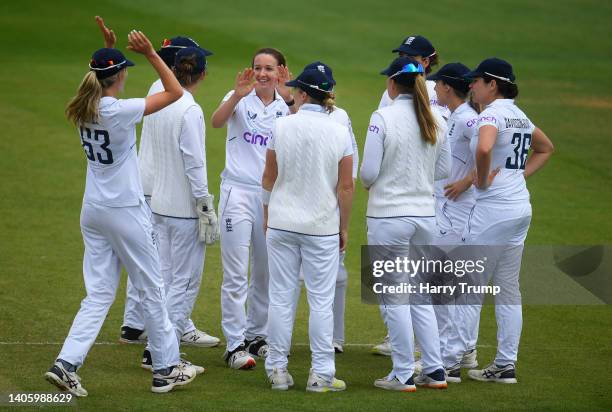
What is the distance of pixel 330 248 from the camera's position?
309 inches

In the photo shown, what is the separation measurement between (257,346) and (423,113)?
8.75ft

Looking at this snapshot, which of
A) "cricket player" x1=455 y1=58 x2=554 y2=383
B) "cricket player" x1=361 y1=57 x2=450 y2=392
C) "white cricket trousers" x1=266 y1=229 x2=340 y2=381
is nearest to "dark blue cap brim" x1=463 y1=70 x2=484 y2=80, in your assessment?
"cricket player" x1=455 y1=58 x2=554 y2=383

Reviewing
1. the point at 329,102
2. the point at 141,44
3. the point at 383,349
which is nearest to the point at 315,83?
the point at 329,102

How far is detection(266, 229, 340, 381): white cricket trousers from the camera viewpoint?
780cm

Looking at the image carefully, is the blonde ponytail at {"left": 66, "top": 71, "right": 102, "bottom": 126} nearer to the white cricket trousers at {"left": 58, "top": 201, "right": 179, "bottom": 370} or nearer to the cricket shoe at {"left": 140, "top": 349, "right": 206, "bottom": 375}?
the white cricket trousers at {"left": 58, "top": 201, "right": 179, "bottom": 370}

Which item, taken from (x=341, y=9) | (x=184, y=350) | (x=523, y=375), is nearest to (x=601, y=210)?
(x=523, y=375)

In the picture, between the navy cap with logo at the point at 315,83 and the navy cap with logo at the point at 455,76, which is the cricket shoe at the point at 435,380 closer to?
the navy cap with logo at the point at 315,83

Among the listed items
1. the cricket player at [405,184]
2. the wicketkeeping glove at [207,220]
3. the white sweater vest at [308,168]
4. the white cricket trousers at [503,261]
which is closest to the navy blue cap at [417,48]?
the cricket player at [405,184]

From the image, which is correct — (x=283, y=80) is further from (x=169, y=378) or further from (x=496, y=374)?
(x=496, y=374)

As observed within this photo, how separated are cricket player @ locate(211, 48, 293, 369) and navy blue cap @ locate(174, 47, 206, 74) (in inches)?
14.1

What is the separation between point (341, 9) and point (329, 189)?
2406 centimetres

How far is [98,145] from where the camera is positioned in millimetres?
7438

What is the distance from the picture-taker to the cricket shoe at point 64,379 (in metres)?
7.32

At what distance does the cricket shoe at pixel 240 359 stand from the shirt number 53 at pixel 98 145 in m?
2.10
